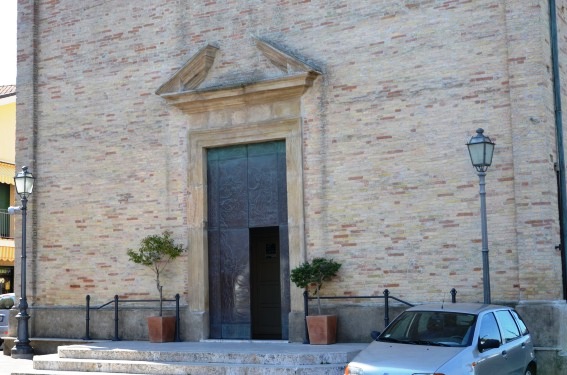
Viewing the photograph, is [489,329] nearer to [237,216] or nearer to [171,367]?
[171,367]

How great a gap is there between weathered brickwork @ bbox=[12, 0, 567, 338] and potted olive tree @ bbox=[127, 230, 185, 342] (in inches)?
10.9

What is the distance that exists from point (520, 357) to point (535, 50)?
5.58 m

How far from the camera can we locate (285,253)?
1708 centimetres

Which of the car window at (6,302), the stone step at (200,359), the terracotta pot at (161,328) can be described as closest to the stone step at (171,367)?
the stone step at (200,359)

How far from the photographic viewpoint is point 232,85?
17.4 meters

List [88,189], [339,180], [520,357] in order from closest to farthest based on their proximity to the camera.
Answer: [520,357], [339,180], [88,189]

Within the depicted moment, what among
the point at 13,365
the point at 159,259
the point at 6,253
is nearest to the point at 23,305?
the point at 13,365

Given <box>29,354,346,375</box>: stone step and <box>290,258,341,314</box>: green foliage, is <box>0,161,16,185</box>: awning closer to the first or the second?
<box>29,354,346,375</box>: stone step

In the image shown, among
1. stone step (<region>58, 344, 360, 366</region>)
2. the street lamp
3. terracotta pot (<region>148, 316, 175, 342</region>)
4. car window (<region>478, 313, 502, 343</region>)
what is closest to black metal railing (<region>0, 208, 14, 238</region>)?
terracotta pot (<region>148, 316, 175, 342</region>)

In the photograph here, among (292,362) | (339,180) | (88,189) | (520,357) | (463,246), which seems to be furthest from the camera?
(88,189)

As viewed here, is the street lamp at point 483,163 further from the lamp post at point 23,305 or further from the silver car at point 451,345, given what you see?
the lamp post at point 23,305

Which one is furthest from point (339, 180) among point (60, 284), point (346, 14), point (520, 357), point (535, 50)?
point (60, 284)

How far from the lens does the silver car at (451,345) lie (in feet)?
34.2

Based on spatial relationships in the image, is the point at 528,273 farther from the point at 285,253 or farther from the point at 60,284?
the point at 60,284
